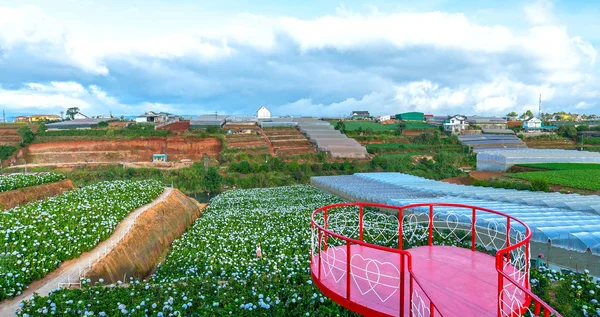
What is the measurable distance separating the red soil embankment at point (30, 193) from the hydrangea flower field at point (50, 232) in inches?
104

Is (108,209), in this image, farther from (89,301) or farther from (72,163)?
(72,163)

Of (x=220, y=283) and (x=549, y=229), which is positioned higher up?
(x=549, y=229)

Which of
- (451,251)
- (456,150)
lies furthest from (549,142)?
(451,251)

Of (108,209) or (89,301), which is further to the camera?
(108,209)

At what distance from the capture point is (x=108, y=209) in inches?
762

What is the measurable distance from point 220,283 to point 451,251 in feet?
24.7

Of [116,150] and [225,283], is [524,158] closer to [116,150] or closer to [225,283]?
[225,283]

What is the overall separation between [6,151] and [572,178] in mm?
71657

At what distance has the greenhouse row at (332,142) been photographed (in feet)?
199

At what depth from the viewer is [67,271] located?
13.1 meters

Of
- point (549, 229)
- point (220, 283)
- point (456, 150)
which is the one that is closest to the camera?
point (220, 283)

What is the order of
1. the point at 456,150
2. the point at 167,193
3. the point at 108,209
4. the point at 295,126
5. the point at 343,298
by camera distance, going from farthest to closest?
the point at 295,126, the point at 456,150, the point at 167,193, the point at 108,209, the point at 343,298

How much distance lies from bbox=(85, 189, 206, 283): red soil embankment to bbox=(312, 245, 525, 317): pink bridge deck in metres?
9.85

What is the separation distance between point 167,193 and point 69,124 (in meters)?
56.7
